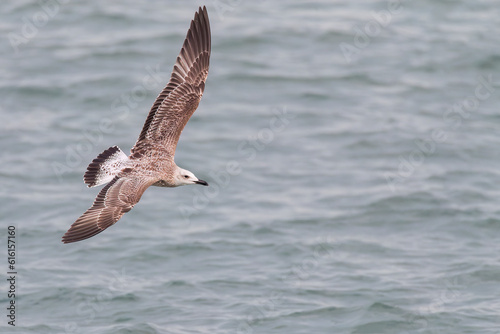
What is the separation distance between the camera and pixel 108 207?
33.2 ft

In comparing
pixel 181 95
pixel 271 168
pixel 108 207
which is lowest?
pixel 271 168

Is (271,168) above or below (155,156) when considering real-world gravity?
below

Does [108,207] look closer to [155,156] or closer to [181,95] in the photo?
[155,156]

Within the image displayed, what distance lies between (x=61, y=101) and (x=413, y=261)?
7678 millimetres

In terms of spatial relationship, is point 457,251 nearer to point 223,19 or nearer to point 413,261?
point 413,261

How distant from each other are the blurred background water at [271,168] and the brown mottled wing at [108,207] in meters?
3.22

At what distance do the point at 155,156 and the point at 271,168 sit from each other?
589cm

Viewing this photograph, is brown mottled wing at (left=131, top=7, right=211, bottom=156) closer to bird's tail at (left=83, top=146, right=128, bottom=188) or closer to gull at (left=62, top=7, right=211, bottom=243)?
→ gull at (left=62, top=7, right=211, bottom=243)

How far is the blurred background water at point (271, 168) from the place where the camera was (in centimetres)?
1365

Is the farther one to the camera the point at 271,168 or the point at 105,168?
the point at 271,168

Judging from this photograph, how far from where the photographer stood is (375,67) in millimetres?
19922

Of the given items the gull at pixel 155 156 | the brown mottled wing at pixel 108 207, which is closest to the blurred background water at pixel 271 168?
the gull at pixel 155 156

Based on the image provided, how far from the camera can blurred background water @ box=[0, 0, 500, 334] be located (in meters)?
13.6

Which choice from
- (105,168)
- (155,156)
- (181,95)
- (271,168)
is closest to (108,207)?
(105,168)
